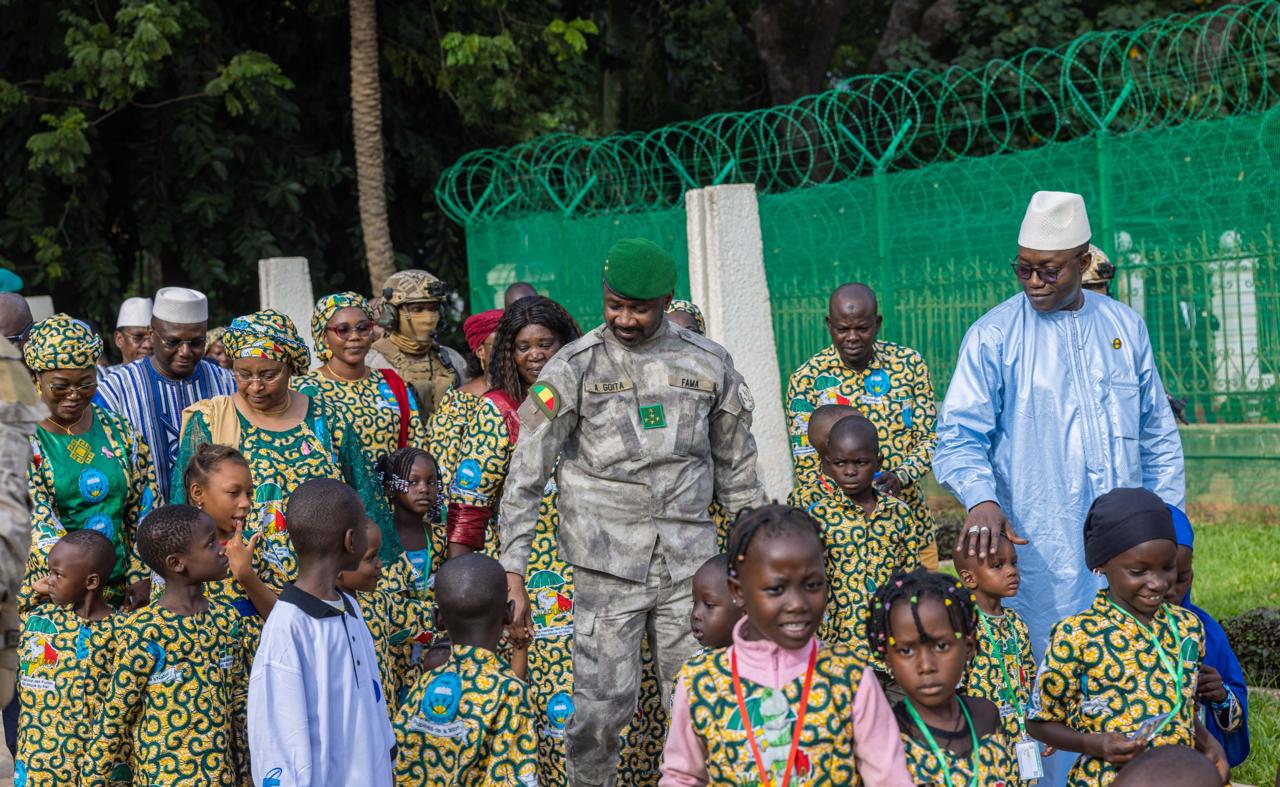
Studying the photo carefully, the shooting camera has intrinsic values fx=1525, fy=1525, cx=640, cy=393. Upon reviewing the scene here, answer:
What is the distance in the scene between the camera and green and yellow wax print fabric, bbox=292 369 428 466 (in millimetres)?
6672

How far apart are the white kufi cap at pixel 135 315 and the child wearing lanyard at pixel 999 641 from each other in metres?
5.72

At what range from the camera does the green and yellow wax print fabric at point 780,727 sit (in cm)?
360

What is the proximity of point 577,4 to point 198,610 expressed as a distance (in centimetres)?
1353

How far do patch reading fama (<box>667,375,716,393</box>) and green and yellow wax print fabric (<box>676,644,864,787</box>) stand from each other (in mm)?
1536

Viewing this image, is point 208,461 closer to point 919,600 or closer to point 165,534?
point 165,534

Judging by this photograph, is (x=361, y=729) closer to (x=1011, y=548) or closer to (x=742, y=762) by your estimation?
(x=742, y=762)

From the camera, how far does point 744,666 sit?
12.1 ft

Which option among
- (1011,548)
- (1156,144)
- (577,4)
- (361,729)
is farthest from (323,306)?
(577,4)

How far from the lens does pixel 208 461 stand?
547 cm

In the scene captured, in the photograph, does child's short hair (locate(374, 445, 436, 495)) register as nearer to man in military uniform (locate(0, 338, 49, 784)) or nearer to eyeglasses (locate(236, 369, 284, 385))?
eyeglasses (locate(236, 369, 284, 385))

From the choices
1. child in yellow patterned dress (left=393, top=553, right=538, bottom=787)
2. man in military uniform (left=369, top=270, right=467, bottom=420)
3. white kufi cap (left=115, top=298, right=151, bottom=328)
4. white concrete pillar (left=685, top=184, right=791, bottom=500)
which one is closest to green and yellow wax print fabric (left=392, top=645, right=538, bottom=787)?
child in yellow patterned dress (left=393, top=553, right=538, bottom=787)

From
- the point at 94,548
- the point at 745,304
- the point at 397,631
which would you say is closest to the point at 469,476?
the point at 397,631

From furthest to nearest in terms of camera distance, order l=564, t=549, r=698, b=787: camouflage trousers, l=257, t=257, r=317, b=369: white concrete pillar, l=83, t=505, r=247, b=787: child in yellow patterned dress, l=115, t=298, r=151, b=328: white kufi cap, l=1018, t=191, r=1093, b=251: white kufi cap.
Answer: l=257, t=257, r=317, b=369: white concrete pillar
l=115, t=298, r=151, b=328: white kufi cap
l=564, t=549, r=698, b=787: camouflage trousers
l=83, t=505, r=247, b=787: child in yellow patterned dress
l=1018, t=191, r=1093, b=251: white kufi cap

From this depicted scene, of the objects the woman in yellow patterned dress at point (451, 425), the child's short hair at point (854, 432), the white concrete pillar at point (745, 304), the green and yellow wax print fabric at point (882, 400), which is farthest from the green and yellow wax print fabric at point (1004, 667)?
the white concrete pillar at point (745, 304)
